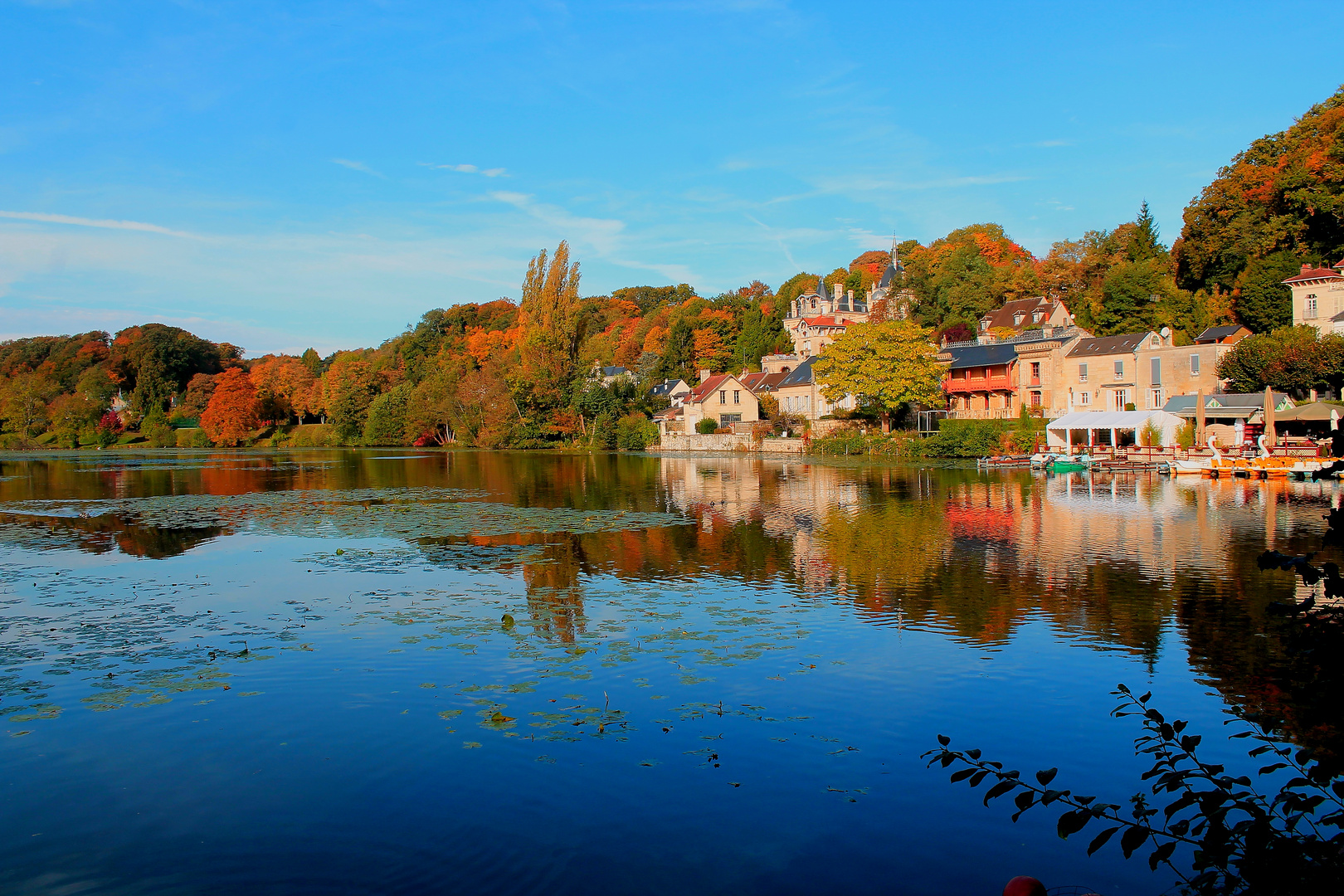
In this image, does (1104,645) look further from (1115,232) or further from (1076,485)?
(1115,232)

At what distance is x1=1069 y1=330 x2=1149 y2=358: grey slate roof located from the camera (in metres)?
51.7

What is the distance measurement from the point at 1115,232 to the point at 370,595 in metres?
79.4

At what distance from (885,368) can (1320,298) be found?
2289cm

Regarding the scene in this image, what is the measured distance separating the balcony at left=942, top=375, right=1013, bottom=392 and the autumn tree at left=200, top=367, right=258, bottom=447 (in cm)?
7039

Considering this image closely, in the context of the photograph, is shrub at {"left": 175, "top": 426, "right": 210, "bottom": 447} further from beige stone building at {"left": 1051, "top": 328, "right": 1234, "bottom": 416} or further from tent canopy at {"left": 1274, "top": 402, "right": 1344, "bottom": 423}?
tent canopy at {"left": 1274, "top": 402, "right": 1344, "bottom": 423}

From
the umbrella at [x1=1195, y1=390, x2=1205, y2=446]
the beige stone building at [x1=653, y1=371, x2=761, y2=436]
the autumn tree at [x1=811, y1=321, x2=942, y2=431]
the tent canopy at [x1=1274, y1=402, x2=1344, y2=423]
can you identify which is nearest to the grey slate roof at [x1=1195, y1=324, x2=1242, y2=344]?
the umbrella at [x1=1195, y1=390, x2=1205, y2=446]

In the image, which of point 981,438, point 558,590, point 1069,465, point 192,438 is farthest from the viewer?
point 192,438

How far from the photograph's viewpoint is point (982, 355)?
60.2 metres

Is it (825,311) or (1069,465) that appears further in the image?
(825,311)

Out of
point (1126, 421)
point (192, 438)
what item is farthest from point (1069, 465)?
point (192, 438)

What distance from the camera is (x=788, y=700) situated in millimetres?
8719

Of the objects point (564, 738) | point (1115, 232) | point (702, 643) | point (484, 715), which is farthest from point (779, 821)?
point (1115, 232)

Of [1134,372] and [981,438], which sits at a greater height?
[1134,372]

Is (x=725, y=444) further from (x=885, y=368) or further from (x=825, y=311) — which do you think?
(x=825, y=311)
